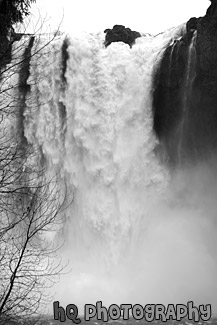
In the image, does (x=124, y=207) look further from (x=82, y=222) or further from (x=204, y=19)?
(x=204, y=19)

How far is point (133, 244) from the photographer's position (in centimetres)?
1575

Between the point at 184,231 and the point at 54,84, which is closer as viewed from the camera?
the point at 184,231

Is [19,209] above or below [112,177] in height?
below

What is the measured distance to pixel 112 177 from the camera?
16.3m

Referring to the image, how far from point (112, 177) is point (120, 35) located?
24.4 ft

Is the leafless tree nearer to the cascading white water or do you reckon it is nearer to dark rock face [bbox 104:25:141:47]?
the cascading white water

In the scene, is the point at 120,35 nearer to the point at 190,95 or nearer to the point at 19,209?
the point at 190,95

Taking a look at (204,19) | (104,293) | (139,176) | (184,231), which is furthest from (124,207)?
(204,19)

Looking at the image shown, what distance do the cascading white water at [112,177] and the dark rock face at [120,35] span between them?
39.3 inches

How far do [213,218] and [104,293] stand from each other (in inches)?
197

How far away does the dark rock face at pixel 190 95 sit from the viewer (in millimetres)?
15570

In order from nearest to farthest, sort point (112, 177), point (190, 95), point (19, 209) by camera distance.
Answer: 1. point (19, 209)
2. point (190, 95)
3. point (112, 177)

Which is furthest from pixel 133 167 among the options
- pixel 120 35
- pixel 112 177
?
pixel 120 35

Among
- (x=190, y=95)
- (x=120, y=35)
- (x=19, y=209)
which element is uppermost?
(x=120, y=35)
